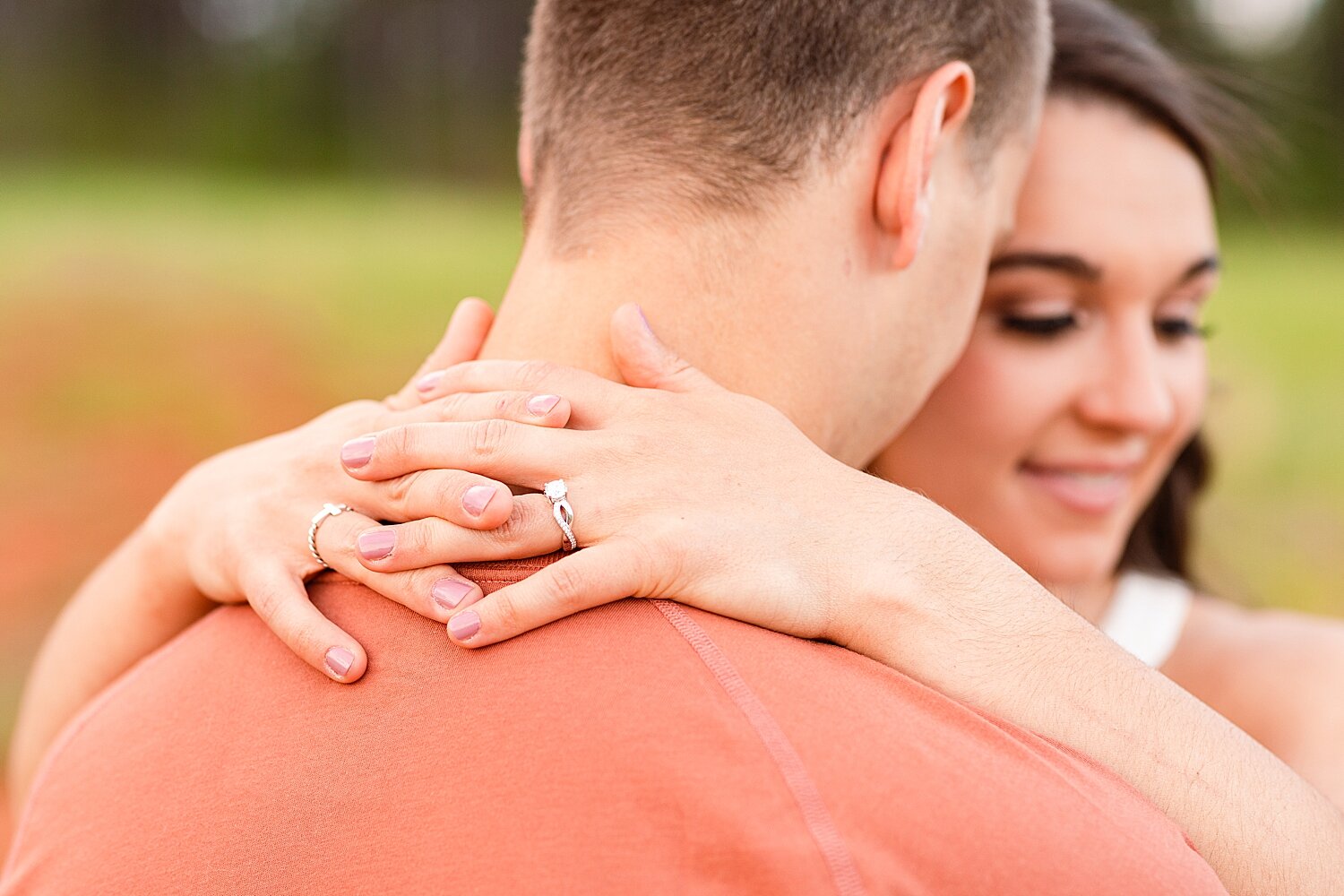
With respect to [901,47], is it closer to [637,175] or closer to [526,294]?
[637,175]

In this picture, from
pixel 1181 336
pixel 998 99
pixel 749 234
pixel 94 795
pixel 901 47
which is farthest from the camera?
pixel 1181 336

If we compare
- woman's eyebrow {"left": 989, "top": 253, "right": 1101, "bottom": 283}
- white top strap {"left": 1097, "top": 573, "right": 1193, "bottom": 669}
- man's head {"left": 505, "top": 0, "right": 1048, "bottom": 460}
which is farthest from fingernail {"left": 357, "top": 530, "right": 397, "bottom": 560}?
white top strap {"left": 1097, "top": 573, "right": 1193, "bottom": 669}

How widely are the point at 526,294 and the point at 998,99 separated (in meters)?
0.89

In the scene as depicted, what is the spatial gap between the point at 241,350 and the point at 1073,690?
11.8m

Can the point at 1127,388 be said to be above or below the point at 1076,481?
above

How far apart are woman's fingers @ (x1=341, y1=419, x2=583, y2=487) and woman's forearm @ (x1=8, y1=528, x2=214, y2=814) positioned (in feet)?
1.99

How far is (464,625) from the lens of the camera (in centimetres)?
150

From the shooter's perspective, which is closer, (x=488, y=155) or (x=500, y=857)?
(x=500, y=857)

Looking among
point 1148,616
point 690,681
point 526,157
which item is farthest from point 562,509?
point 1148,616

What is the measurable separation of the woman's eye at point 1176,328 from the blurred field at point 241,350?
4.26ft

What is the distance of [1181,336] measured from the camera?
3.04 meters

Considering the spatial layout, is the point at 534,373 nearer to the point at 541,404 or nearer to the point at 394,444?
the point at 541,404

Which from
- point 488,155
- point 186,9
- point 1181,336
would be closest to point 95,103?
point 186,9

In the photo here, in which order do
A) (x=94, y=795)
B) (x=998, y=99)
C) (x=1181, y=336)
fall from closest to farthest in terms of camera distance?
(x=94, y=795)
(x=998, y=99)
(x=1181, y=336)
